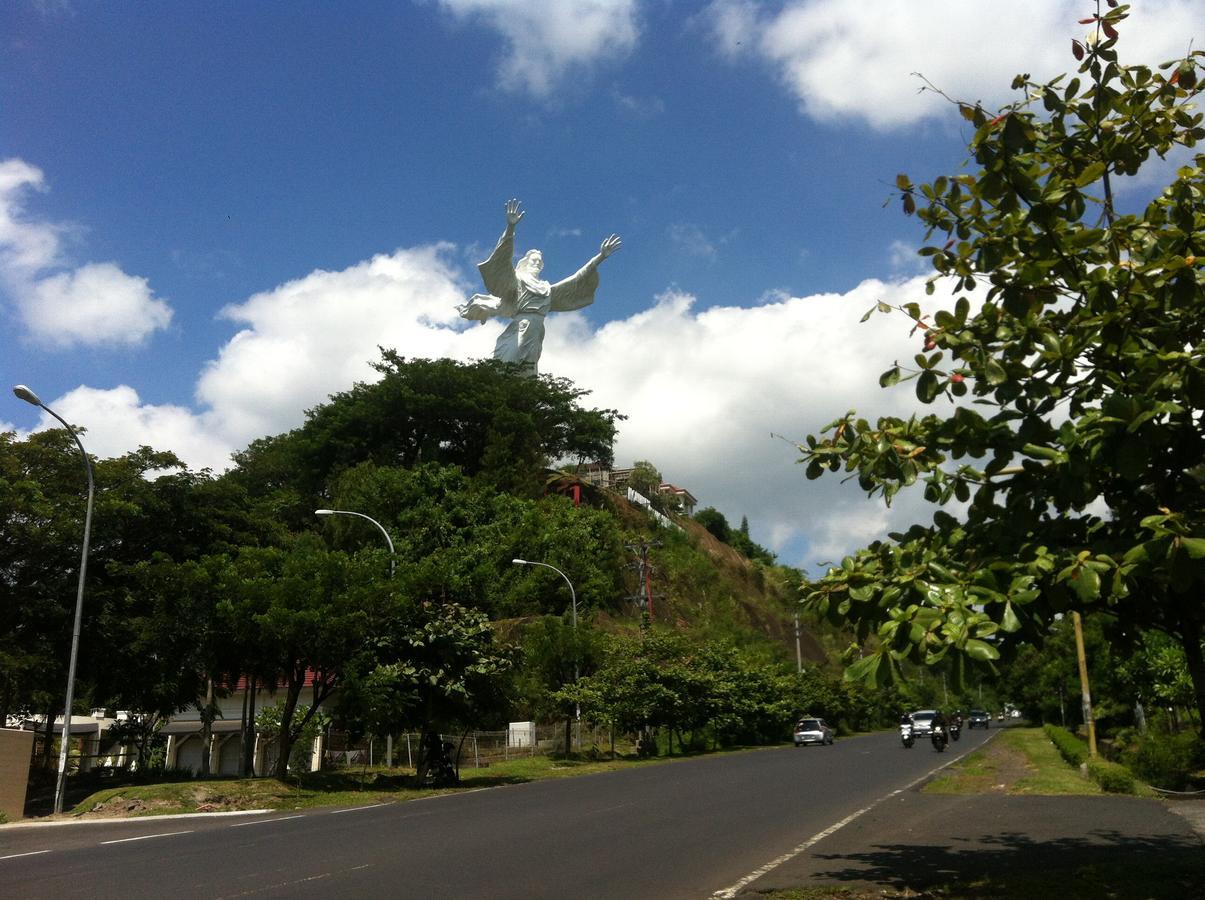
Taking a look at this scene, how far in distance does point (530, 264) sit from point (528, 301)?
7.88 ft

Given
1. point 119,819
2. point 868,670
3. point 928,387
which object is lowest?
point 119,819

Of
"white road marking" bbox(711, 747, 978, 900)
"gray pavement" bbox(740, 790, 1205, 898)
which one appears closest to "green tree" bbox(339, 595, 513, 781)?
"white road marking" bbox(711, 747, 978, 900)

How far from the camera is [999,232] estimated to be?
6445mm

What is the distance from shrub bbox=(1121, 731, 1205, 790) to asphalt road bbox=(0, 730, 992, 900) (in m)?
4.43

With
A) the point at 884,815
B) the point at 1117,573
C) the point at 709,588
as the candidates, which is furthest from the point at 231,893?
the point at 709,588

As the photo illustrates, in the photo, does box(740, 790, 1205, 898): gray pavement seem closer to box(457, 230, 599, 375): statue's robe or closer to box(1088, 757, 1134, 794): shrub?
box(1088, 757, 1134, 794): shrub

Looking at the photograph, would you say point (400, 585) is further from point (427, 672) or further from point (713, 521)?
point (713, 521)

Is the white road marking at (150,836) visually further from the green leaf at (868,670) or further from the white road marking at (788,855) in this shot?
the green leaf at (868,670)

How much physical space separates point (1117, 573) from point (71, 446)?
2728 cm

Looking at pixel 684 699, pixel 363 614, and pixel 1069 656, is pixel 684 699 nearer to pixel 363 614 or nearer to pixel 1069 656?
pixel 1069 656

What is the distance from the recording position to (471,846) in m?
11.9

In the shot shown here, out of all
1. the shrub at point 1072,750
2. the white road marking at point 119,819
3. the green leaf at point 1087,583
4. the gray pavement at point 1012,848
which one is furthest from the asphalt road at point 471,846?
the shrub at point 1072,750

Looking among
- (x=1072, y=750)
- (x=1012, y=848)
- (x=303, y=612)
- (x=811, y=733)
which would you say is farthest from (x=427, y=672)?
(x=811, y=733)

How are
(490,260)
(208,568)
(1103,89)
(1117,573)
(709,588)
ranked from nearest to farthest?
(1117,573) → (1103,89) → (208,568) → (490,260) → (709,588)
